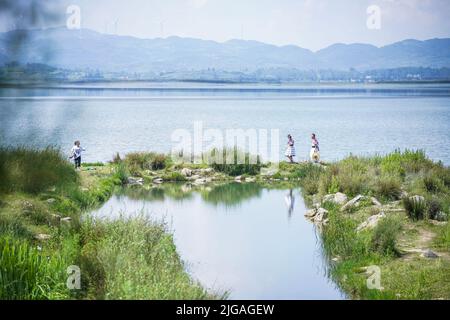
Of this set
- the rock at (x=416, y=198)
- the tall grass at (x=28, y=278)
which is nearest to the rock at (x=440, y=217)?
the rock at (x=416, y=198)

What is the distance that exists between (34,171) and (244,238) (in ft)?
22.3

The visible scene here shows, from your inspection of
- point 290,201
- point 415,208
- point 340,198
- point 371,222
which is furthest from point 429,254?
point 290,201

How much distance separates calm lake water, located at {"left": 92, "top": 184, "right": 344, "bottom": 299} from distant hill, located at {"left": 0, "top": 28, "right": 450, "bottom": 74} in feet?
18.4

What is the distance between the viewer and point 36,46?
9.67m

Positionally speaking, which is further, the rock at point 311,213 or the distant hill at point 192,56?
the rock at point 311,213

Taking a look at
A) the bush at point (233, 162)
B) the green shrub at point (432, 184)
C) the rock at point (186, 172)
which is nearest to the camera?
the green shrub at point (432, 184)

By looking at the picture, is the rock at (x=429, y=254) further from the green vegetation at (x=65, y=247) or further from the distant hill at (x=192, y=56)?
the distant hill at (x=192, y=56)

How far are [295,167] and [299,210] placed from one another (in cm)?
1031

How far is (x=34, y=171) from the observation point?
72.1ft

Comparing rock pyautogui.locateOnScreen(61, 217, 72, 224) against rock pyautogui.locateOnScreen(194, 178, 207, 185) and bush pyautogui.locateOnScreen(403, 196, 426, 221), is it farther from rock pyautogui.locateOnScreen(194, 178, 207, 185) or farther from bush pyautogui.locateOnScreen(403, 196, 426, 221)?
rock pyautogui.locateOnScreen(194, 178, 207, 185)

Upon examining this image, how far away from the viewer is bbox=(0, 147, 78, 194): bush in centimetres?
1969

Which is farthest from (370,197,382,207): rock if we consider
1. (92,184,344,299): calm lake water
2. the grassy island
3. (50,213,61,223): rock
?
(50,213,61,223): rock

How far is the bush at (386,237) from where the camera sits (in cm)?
1596

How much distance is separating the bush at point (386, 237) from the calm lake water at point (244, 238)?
128 cm
